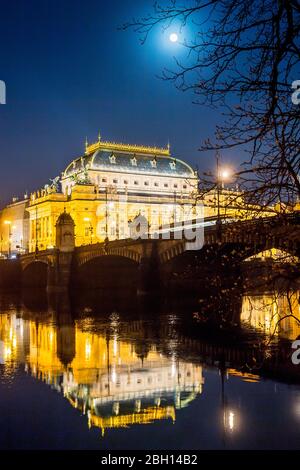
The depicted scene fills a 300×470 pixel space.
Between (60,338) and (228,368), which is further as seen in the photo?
(60,338)

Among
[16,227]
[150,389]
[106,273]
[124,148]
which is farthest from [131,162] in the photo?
[150,389]

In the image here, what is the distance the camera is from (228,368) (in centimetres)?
2323

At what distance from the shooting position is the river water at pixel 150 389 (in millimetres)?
14781

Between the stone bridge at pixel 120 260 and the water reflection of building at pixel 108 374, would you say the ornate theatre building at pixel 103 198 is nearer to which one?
the stone bridge at pixel 120 260

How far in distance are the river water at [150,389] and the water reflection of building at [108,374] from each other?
0.04 metres

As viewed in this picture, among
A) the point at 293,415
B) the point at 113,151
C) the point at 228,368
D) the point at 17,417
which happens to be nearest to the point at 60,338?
the point at 228,368

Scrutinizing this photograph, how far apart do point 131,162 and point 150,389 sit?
442ft

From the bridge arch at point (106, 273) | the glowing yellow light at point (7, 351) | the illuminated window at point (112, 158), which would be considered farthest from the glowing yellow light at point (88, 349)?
the illuminated window at point (112, 158)

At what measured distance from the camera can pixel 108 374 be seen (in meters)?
23.0

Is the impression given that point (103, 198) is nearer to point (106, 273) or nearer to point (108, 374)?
point (106, 273)
